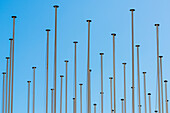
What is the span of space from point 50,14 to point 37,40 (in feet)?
1.34

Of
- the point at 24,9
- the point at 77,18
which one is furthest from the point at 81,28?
the point at 24,9

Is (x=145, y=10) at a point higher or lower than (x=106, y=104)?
higher

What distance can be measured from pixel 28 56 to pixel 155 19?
6.02 ft

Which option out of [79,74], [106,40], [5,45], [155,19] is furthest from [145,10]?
[5,45]

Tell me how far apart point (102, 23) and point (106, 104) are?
3.65 feet

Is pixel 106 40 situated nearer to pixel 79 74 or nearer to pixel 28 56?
pixel 79 74

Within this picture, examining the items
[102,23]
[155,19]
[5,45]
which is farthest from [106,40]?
[5,45]

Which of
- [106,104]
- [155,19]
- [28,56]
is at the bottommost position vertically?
[106,104]

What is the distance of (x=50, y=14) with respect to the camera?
27.0 feet

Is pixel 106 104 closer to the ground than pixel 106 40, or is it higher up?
closer to the ground

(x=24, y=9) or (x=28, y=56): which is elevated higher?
(x=24, y=9)

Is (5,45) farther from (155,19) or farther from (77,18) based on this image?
(155,19)

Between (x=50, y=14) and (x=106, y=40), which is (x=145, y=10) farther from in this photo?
(x=50, y=14)

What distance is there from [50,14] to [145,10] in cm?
132
